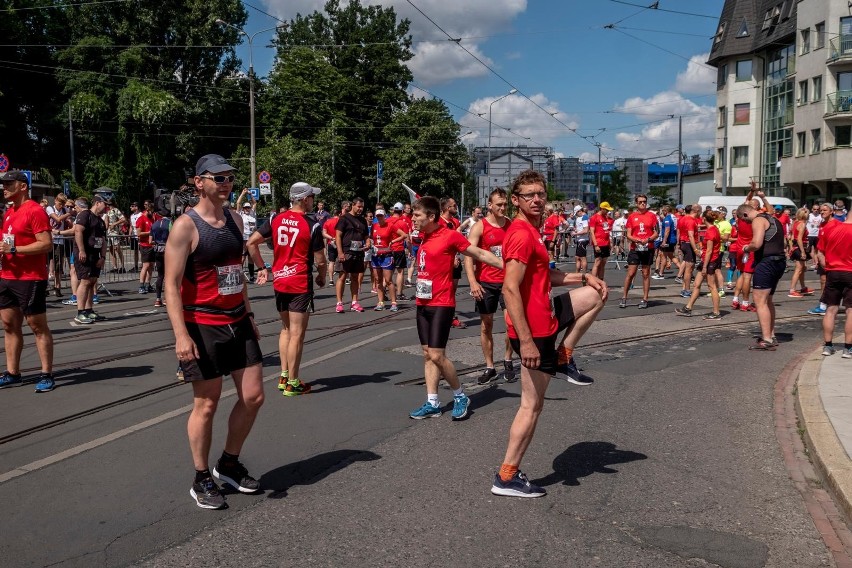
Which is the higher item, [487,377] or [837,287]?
[837,287]

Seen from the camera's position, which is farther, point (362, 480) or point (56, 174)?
point (56, 174)

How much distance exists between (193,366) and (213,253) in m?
0.66

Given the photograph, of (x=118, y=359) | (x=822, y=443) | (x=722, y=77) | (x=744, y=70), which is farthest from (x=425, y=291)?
(x=722, y=77)

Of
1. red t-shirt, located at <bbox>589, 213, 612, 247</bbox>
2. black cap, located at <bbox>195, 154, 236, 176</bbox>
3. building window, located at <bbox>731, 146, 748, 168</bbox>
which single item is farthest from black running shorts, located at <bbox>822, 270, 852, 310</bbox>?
building window, located at <bbox>731, 146, 748, 168</bbox>

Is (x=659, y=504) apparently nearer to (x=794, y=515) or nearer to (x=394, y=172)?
(x=794, y=515)

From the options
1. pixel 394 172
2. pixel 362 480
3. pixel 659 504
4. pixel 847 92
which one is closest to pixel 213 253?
pixel 362 480

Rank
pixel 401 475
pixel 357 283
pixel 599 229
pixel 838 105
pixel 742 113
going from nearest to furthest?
pixel 401 475 → pixel 357 283 → pixel 599 229 → pixel 838 105 → pixel 742 113

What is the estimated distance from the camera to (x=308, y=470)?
17.0 ft

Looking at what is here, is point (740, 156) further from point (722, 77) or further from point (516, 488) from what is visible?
point (516, 488)

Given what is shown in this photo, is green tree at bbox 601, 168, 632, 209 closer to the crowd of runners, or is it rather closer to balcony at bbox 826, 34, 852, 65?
balcony at bbox 826, 34, 852, 65

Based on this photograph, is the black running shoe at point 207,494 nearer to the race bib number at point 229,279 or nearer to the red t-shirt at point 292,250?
the race bib number at point 229,279

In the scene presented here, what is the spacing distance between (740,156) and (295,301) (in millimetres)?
55097

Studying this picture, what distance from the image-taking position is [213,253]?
4.50 meters

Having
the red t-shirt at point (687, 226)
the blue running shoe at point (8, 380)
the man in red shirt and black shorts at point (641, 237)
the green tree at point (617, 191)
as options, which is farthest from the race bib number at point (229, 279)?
the green tree at point (617, 191)
